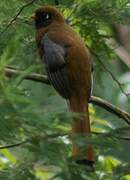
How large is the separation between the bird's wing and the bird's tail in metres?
0.14

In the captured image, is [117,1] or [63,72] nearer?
[117,1]

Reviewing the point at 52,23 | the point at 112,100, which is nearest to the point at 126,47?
the point at 112,100

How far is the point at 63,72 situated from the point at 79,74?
0.33ft

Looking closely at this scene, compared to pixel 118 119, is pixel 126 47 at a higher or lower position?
lower

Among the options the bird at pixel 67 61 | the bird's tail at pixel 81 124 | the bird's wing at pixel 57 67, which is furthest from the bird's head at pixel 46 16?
the bird's tail at pixel 81 124

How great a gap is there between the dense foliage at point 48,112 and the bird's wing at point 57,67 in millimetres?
88

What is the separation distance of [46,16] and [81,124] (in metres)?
1.32

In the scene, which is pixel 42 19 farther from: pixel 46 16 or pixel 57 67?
pixel 57 67

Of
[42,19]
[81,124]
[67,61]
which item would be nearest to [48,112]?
[81,124]

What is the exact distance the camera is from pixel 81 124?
11.1 ft

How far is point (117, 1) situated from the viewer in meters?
3.83

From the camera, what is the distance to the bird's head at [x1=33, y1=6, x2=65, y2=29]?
4.25 m

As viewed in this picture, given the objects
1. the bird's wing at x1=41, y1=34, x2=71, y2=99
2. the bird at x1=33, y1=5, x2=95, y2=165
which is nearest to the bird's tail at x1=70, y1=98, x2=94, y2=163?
the bird at x1=33, y1=5, x2=95, y2=165

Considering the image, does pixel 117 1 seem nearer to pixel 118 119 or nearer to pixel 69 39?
pixel 69 39
